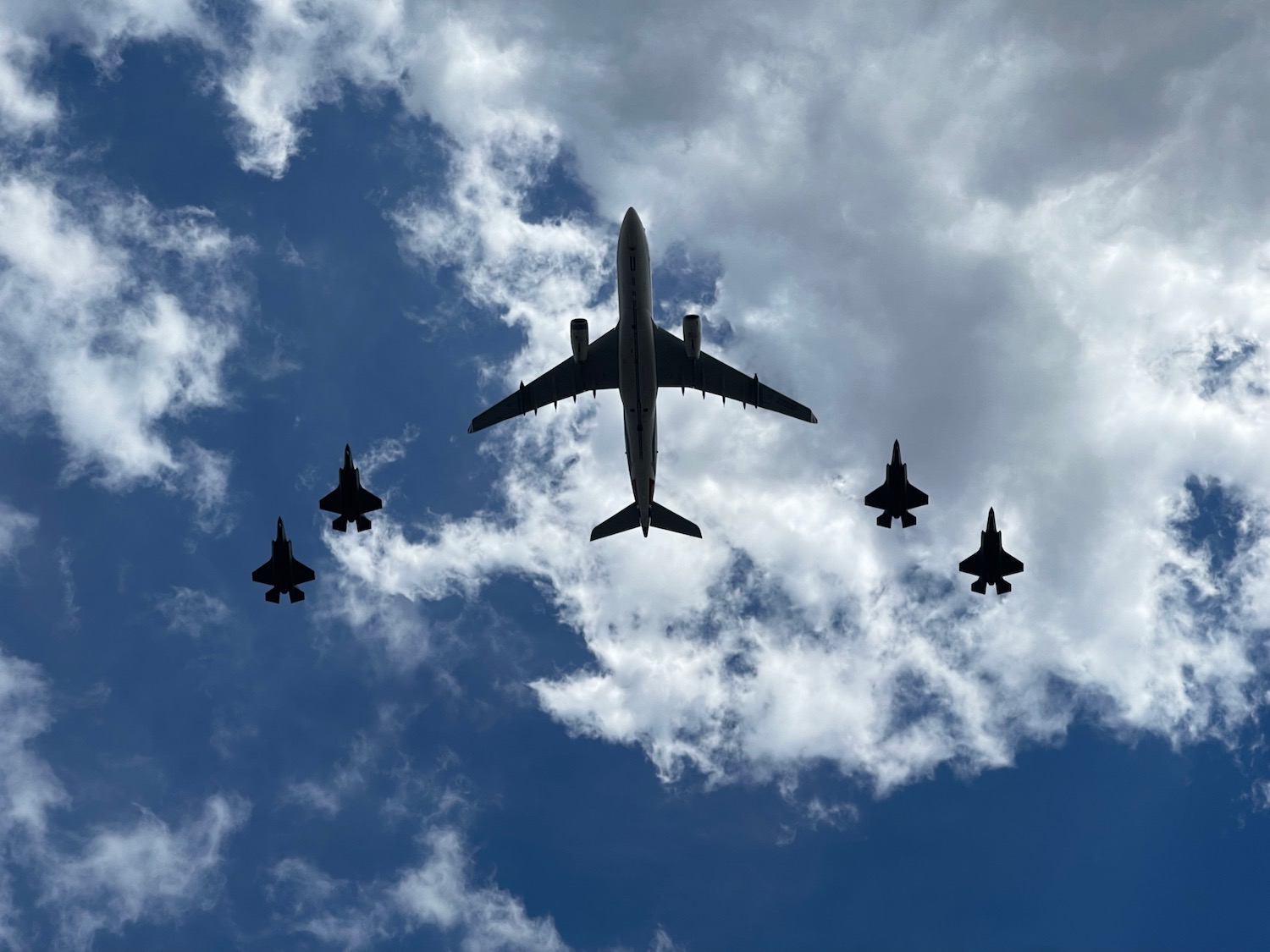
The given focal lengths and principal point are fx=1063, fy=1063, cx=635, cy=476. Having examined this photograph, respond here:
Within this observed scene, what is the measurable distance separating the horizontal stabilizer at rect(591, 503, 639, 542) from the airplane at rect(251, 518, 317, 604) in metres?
21.4

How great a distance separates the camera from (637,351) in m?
72.9

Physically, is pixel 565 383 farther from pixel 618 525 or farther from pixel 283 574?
pixel 283 574

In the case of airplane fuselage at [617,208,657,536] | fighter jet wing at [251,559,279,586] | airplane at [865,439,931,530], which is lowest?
fighter jet wing at [251,559,279,586]

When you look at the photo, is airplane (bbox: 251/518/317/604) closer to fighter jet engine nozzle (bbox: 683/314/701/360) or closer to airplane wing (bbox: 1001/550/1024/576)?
fighter jet engine nozzle (bbox: 683/314/701/360)

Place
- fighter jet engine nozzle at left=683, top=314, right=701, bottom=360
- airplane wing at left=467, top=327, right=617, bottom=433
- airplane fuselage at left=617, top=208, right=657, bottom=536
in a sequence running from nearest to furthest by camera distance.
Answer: airplane fuselage at left=617, top=208, right=657, bottom=536, fighter jet engine nozzle at left=683, top=314, right=701, bottom=360, airplane wing at left=467, top=327, right=617, bottom=433

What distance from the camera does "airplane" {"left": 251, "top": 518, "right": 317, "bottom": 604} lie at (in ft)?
238

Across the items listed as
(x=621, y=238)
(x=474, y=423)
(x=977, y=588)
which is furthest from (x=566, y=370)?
(x=977, y=588)

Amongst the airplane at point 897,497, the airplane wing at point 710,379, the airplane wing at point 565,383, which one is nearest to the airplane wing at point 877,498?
the airplane at point 897,497

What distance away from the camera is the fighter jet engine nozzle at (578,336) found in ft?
259

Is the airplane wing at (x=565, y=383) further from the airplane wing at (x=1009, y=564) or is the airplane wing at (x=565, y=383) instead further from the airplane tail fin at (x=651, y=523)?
the airplane wing at (x=1009, y=564)

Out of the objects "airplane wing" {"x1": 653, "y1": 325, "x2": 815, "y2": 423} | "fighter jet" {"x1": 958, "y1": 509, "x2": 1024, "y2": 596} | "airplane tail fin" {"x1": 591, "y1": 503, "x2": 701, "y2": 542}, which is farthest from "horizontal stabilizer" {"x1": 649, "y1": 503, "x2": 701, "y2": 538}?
"fighter jet" {"x1": 958, "y1": 509, "x2": 1024, "y2": 596}

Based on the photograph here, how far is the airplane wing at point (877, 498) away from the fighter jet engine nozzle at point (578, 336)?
23730mm

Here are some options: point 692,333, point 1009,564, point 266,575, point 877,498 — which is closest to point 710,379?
point 692,333

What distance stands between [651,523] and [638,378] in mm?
13815
